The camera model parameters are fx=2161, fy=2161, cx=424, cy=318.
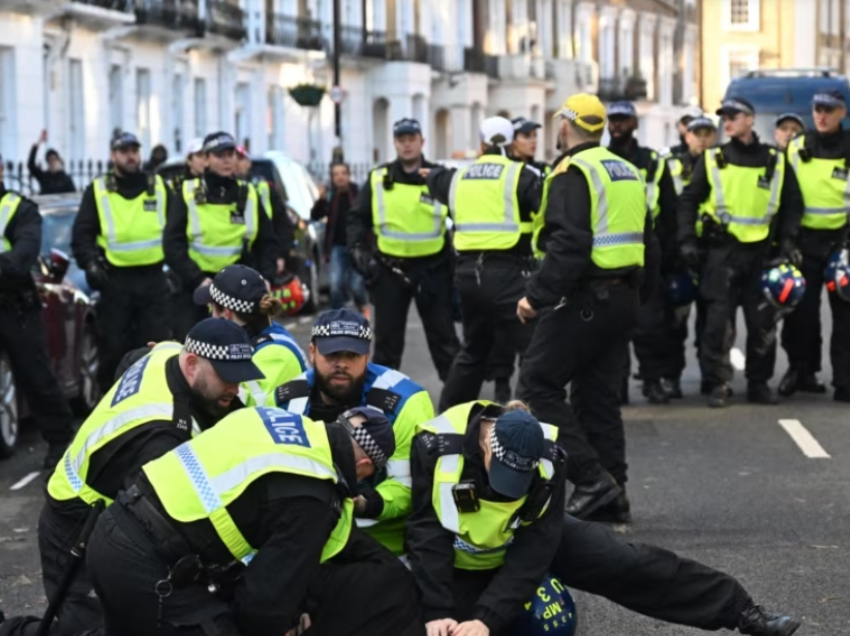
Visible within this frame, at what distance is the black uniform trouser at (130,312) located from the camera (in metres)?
13.6

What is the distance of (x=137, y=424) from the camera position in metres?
7.21

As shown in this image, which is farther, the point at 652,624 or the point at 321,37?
the point at 321,37

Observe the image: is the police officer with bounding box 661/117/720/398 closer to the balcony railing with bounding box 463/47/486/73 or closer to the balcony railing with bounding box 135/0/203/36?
the balcony railing with bounding box 135/0/203/36

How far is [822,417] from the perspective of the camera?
45.9ft

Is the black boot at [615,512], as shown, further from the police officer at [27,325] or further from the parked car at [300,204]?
the parked car at [300,204]

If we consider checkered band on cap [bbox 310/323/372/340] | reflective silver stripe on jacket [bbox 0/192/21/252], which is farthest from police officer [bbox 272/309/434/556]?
reflective silver stripe on jacket [bbox 0/192/21/252]

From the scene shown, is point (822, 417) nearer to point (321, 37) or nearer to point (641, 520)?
point (641, 520)

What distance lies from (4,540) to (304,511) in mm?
4390

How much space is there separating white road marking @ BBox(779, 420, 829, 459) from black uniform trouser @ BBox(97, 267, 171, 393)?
3.95 m

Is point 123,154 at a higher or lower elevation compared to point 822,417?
higher

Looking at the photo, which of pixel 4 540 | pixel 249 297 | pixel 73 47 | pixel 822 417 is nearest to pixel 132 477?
pixel 249 297

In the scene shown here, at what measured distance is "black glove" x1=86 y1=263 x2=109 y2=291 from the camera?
13500 mm

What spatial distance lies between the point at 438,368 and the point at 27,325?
11.0 feet

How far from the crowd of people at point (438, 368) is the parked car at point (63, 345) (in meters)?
0.32
